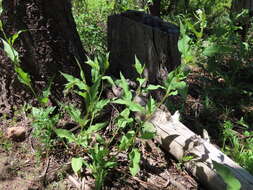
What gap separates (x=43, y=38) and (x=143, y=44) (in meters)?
1.06

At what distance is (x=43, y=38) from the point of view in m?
2.13

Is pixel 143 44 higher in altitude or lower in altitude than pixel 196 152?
A: higher

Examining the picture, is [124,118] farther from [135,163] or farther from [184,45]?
[184,45]

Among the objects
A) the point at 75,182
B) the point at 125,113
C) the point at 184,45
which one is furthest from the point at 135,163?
the point at 184,45

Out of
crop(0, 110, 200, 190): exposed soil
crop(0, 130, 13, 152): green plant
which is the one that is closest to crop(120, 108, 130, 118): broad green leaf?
crop(0, 110, 200, 190): exposed soil

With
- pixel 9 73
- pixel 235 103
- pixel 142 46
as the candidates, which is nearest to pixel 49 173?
pixel 9 73

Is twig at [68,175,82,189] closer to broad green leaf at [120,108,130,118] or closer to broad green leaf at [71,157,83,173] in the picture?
broad green leaf at [71,157,83,173]

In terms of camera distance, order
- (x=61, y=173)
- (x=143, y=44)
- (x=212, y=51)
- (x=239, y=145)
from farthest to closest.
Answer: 1. (x=143, y=44)
2. (x=239, y=145)
3. (x=61, y=173)
4. (x=212, y=51)

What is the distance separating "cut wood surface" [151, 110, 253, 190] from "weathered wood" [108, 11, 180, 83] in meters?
0.68

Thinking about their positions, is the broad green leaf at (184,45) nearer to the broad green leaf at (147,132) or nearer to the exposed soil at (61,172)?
the broad green leaf at (147,132)

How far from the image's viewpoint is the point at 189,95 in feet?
11.0

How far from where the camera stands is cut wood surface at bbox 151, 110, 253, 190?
6.31 feet

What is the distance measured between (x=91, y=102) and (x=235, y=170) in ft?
3.69

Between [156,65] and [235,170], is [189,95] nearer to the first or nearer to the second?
[156,65]
